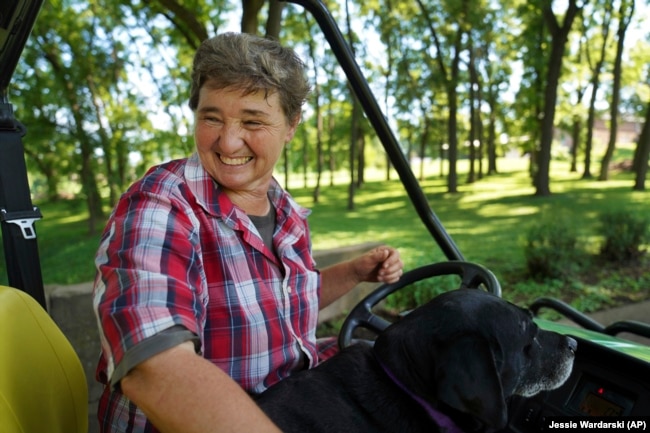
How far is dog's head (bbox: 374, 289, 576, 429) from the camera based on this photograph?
1.16 meters

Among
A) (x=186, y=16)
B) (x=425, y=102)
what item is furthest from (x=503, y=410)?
(x=425, y=102)

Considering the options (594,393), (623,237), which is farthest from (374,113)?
(623,237)

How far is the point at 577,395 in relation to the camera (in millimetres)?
1521

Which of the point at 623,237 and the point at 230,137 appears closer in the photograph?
the point at 230,137

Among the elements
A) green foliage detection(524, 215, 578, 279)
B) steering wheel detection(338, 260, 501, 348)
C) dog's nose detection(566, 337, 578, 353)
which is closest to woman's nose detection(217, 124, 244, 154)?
steering wheel detection(338, 260, 501, 348)

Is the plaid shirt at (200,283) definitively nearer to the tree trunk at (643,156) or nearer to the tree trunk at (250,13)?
the tree trunk at (250,13)

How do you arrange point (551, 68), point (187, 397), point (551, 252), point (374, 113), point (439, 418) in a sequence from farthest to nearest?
point (551, 68) < point (551, 252) < point (374, 113) < point (439, 418) < point (187, 397)

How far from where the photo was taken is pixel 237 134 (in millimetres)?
1451

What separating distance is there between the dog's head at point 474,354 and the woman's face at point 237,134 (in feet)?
2.06

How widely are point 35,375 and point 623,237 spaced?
661 centimetres

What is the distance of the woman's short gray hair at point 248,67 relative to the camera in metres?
1.40

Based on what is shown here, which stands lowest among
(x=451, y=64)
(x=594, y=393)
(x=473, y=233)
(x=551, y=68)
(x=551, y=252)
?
(x=473, y=233)

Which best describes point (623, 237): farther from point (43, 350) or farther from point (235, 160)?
point (43, 350)

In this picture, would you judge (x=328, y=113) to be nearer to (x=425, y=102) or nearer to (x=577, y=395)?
(x=425, y=102)
